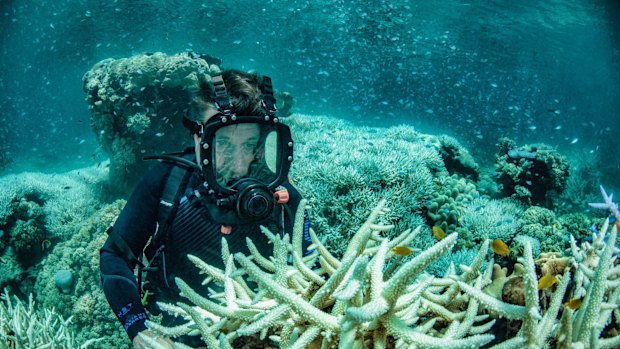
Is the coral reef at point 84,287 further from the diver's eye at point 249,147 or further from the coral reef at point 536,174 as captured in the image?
the coral reef at point 536,174

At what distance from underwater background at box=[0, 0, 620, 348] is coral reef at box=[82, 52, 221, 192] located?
1.57m

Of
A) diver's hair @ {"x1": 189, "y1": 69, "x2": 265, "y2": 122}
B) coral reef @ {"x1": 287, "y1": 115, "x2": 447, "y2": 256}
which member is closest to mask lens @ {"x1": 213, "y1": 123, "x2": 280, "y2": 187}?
diver's hair @ {"x1": 189, "y1": 69, "x2": 265, "y2": 122}

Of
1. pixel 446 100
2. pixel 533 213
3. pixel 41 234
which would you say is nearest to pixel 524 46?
pixel 446 100

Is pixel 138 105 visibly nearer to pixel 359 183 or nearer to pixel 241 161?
pixel 359 183

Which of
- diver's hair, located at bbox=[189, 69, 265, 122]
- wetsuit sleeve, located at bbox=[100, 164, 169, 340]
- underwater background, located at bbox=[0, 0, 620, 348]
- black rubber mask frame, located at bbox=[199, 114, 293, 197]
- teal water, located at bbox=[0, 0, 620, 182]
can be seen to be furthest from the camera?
teal water, located at bbox=[0, 0, 620, 182]

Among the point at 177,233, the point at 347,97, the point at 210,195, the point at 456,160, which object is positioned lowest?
the point at 347,97

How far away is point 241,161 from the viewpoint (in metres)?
2.91

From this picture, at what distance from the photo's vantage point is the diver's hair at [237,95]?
2.82 metres

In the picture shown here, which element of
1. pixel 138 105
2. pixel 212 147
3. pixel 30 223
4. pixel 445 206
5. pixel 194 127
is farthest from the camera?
pixel 138 105

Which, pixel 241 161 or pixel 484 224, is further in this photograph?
pixel 484 224

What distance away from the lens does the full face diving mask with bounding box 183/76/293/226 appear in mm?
2625

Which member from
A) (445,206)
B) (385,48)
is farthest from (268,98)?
(385,48)

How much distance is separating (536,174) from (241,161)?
8952 millimetres

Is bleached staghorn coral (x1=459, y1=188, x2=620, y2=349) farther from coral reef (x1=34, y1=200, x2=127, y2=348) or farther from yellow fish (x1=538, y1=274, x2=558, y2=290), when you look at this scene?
coral reef (x1=34, y1=200, x2=127, y2=348)
